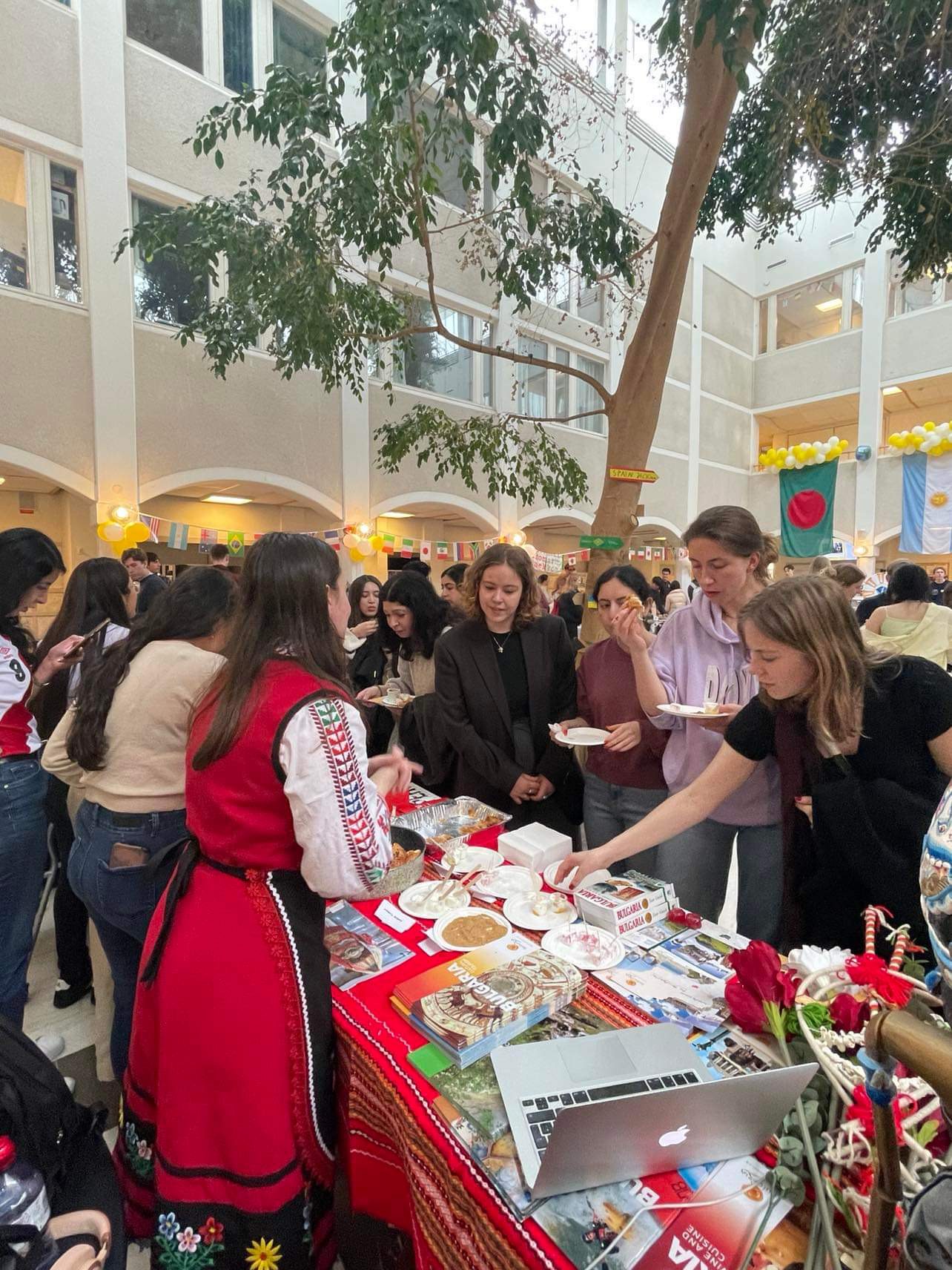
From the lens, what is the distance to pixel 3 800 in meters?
2.12

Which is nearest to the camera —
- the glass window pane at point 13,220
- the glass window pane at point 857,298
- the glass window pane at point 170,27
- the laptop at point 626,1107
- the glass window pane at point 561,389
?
the laptop at point 626,1107

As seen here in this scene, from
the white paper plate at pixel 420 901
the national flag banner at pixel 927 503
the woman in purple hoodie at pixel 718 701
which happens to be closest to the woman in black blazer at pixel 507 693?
the woman in purple hoodie at pixel 718 701

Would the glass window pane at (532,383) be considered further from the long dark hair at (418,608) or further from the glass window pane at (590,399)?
the long dark hair at (418,608)

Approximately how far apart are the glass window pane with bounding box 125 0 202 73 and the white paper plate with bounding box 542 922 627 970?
10274mm

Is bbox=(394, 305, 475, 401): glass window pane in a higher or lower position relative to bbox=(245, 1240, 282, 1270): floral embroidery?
higher

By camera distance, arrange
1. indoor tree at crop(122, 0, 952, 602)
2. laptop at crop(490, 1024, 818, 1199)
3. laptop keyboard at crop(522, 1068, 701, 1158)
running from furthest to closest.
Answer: indoor tree at crop(122, 0, 952, 602) < laptop keyboard at crop(522, 1068, 701, 1158) < laptop at crop(490, 1024, 818, 1199)

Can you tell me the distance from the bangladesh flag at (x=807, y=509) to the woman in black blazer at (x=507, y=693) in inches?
→ 501

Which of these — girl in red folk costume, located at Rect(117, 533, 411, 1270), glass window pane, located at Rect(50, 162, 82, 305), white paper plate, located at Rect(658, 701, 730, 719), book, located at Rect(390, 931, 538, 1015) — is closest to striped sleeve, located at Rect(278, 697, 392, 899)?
girl in red folk costume, located at Rect(117, 533, 411, 1270)

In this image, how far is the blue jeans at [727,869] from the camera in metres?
2.03

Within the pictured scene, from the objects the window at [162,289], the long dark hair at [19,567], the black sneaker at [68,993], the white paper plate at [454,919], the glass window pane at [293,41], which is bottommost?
the black sneaker at [68,993]

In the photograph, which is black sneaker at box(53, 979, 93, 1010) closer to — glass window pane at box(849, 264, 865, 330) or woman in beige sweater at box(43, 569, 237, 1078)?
woman in beige sweater at box(43, 569, 237, 1078)

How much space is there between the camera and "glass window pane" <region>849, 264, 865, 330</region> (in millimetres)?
13875

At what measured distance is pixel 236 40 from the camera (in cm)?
812

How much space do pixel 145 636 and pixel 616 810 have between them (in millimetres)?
1728
